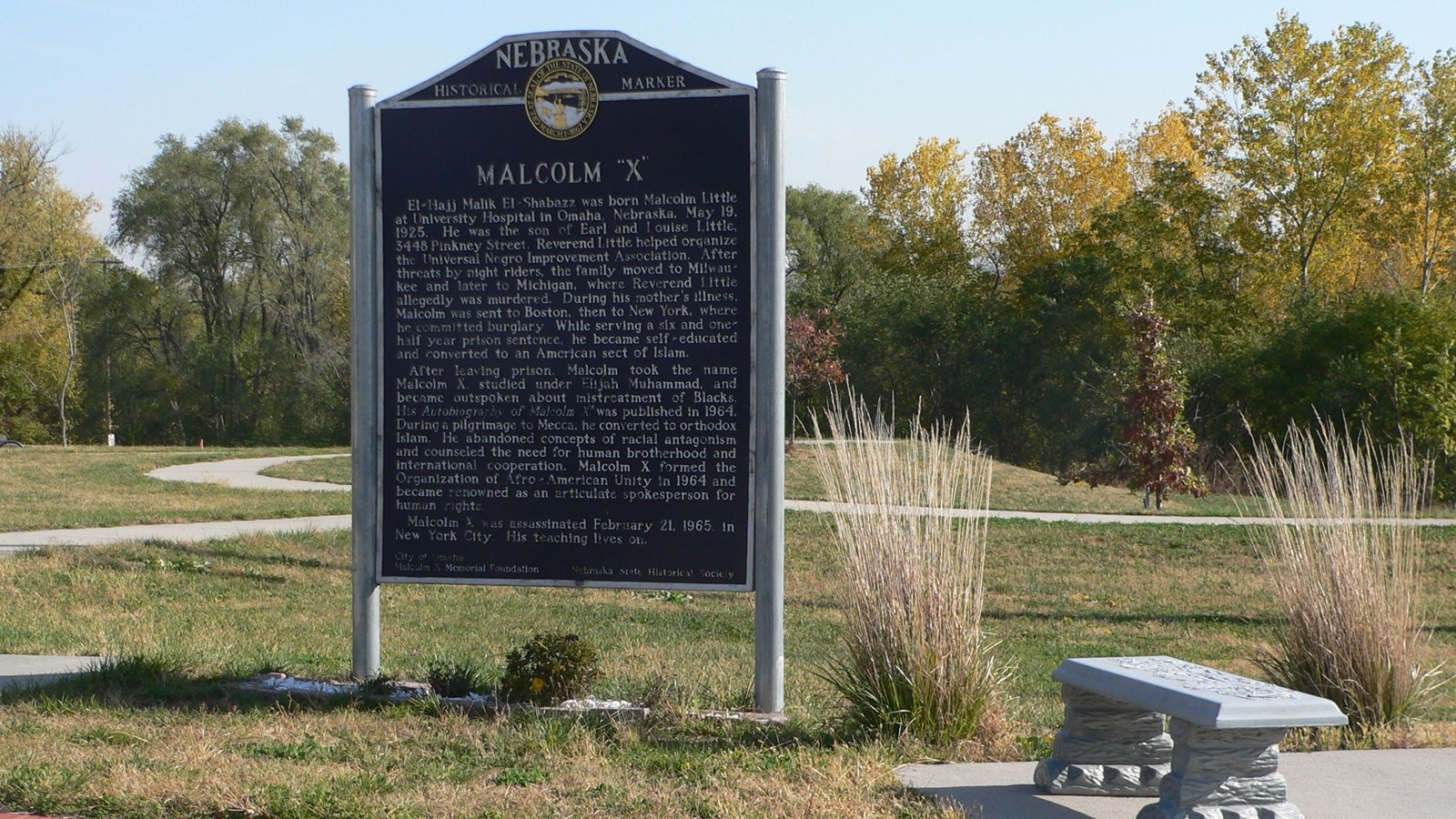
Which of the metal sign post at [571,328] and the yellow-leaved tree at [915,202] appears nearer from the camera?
the metal sign post at [571,328]

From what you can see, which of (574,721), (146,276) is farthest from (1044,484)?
(146,276)

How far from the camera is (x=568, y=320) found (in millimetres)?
7043

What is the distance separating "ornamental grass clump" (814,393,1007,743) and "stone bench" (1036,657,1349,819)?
2.42 feet

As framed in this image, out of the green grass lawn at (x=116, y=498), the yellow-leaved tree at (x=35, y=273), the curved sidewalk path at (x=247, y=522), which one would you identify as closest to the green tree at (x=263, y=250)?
the yellow-leaved tree at (x=35, y=273)

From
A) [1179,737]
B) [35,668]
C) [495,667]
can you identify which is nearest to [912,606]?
[1179,737]

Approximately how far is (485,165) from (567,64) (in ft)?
2.20

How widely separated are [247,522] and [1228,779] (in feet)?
51.1

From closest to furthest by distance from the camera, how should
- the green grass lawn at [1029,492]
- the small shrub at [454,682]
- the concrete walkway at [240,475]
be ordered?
1. the small shrub at [454,682]
2. the green grass lawn at [1029,492]
3. the concrete walkway at [240,475]

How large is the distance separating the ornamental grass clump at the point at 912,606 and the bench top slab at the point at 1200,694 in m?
0.76

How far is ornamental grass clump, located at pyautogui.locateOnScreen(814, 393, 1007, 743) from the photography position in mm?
5996

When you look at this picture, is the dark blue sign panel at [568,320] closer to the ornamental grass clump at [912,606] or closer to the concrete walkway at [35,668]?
the ornamental grass clump at [912,606]

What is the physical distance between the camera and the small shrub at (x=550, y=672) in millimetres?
6711

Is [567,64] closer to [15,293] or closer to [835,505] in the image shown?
[835,505]

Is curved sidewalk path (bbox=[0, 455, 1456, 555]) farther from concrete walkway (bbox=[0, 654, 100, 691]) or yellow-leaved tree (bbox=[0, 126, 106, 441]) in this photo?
yellow-leaved tree (bbox=[0, 126, 106, 441])
